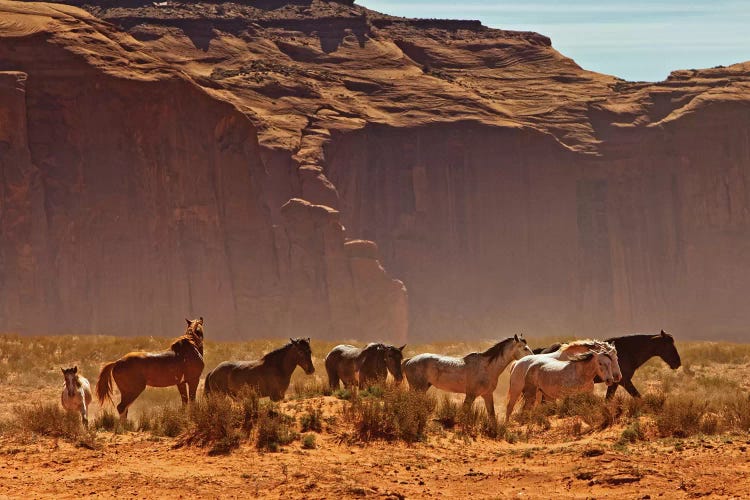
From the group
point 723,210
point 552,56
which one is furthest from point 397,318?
point 552,56

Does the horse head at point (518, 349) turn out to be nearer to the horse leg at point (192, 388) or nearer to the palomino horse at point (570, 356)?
the palomino horse at point (570, 356)

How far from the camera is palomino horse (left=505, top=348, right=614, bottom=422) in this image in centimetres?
2081

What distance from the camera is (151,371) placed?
855 inches

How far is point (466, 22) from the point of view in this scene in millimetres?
117438

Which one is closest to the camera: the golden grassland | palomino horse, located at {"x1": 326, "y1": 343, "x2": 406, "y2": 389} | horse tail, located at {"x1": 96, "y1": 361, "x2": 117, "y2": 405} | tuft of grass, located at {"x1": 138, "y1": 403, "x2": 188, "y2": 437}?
the golden grassland

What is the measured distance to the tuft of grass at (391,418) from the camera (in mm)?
18000

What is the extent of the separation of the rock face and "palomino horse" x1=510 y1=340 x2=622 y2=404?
4833 cm

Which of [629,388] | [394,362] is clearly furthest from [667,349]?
[394,362]

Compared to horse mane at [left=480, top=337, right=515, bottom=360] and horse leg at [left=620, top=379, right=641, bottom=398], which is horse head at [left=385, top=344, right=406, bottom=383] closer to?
horse mane at [left=480, top=337, right=515, bottom=360]

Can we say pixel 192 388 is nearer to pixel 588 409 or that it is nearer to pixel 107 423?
pixel 107 423

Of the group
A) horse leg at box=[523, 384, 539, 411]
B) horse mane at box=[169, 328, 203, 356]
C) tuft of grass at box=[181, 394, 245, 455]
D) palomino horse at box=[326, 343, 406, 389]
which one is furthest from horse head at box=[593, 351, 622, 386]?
horse mane at box=[169, 328, 203, 356]

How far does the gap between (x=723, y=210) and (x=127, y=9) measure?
170 feet

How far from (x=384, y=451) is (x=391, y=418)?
3.10 feet

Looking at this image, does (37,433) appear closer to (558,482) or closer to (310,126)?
(558,482)
